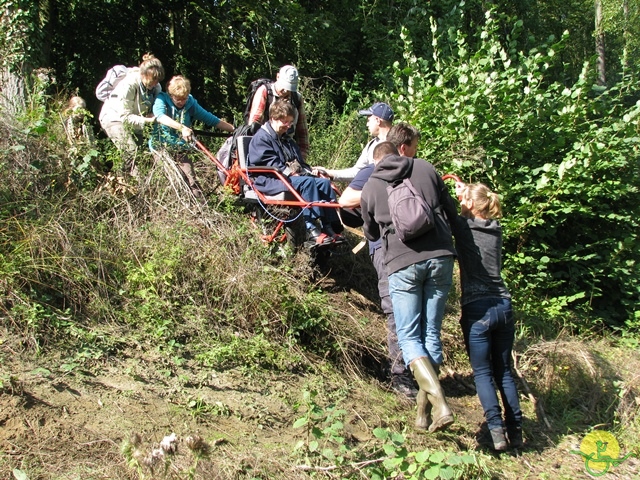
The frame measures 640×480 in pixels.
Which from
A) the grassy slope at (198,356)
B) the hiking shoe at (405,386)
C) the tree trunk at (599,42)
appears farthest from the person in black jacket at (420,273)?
the tree trunk at (599,42)

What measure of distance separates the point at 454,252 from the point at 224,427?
1901 mm

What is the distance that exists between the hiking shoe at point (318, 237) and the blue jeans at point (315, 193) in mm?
98

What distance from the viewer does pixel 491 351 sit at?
4723 millimetres

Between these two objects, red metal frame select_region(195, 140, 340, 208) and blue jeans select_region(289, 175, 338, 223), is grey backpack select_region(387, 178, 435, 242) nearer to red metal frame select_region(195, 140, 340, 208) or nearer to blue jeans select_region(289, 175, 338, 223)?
red metal frame select_region(195, 140, 340, 208)

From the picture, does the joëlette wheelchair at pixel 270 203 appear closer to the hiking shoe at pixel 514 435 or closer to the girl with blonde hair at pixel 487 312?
the girl with blonde hair at pixel 487 312

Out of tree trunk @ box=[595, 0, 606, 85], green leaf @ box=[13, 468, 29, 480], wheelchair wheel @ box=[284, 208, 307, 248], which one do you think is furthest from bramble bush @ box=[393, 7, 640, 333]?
tree trunk @ box=[595, 0, 606, 85]

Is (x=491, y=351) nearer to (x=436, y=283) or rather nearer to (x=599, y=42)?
(x=436, y=283)

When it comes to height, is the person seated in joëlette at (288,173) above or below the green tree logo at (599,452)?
above

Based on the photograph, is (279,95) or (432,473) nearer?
(432,473)

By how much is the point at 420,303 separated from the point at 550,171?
11.3ft

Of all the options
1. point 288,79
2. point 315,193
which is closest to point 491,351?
point 315,193

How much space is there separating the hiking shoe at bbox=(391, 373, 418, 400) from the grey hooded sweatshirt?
1.19 meters

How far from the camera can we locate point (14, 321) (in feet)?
15.7

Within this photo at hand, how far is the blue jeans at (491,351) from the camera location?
15.0ft
